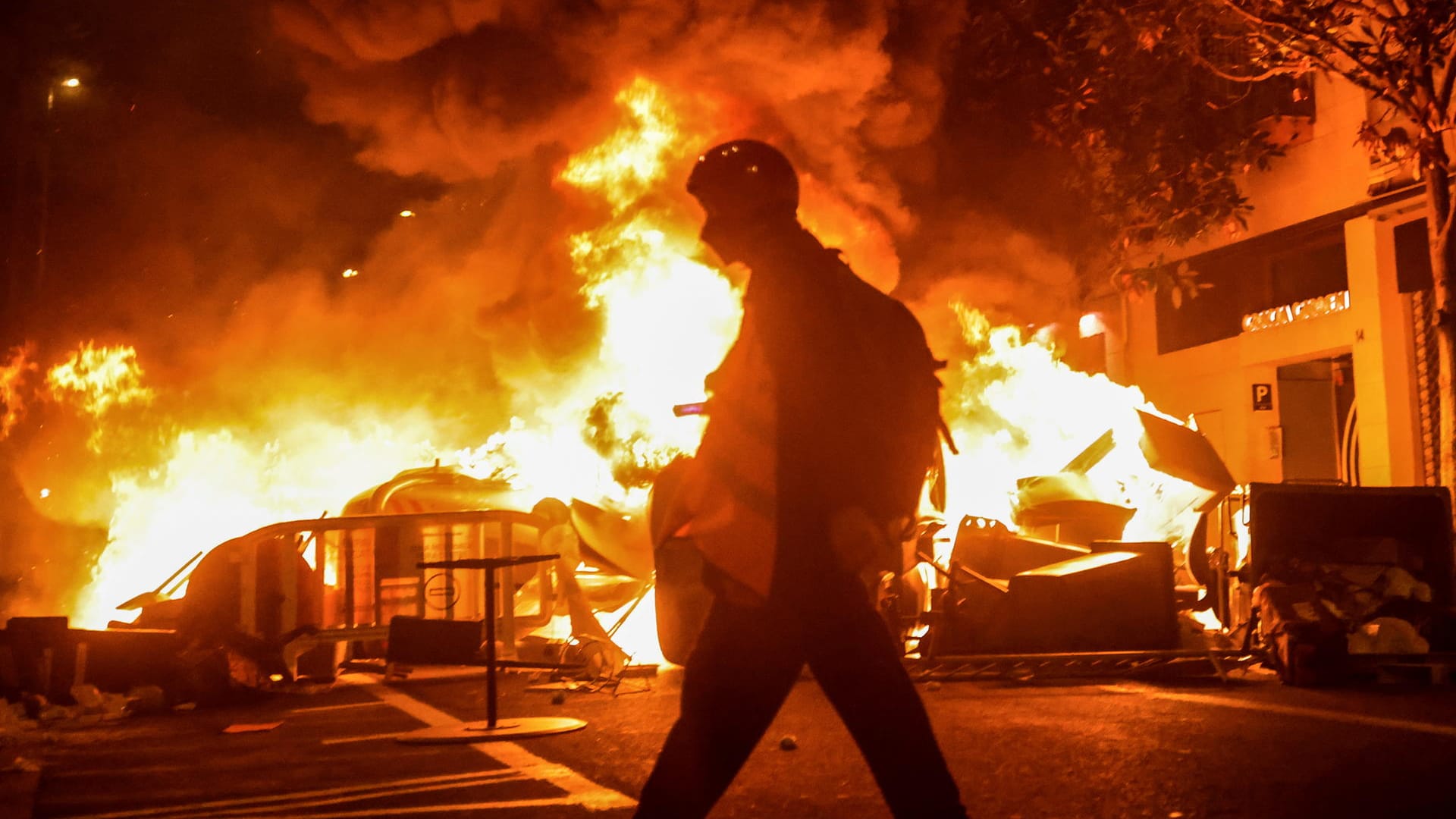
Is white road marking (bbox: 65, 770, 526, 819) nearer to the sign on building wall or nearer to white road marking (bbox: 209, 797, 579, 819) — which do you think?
white road marking (bbox: 209, 797, 579, 819)

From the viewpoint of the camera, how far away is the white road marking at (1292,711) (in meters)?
6.64

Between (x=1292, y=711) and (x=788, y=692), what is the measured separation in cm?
538

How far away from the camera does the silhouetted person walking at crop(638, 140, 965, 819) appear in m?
2.97

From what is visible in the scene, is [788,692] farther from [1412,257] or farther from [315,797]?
[1412,257]

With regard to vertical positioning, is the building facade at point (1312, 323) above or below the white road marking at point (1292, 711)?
above

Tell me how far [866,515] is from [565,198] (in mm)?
13922

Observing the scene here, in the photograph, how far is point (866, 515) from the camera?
306 centimetres

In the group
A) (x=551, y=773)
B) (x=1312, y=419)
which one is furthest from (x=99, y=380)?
(x=551, y=773)

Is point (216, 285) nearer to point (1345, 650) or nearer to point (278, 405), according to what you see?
point (278, 405)

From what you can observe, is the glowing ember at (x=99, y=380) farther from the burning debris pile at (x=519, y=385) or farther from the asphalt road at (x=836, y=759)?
the asphalt road at (x=836, y=759)

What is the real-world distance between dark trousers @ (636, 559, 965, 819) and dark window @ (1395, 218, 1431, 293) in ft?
51.5

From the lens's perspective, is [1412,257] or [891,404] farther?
[1412,257]

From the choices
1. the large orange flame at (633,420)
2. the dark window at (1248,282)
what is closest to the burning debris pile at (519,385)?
the large orange flame at (633,420)

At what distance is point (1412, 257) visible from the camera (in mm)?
16828
